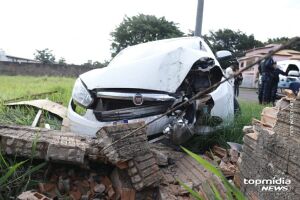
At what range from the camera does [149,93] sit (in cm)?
355

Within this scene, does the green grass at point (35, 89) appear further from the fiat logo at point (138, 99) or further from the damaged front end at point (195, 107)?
the fiat logo at point (138, 99)

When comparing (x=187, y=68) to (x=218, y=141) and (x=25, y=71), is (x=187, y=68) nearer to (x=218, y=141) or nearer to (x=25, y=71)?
(x=218, y=141)

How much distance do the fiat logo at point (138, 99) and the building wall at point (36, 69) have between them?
23972mm

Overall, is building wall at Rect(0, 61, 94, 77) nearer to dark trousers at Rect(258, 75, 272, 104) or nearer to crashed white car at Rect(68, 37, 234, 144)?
dark trousers at Rect(258, 75, 272, 104)

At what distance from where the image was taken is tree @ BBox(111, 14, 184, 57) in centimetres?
4684

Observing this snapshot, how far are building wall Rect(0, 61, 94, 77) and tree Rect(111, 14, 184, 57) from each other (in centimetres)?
1933

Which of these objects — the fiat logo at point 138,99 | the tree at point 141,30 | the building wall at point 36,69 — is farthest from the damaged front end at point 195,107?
the tree at point 141,30

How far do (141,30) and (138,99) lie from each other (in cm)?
4523

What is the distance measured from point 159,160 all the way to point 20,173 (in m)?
1.09

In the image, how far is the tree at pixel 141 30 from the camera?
46844 millimetres

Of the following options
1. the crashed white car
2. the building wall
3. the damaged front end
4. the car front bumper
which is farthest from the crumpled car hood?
the building wall

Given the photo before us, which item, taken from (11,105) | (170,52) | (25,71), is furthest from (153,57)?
(25,71)

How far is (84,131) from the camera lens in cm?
365

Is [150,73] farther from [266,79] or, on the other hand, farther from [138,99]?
[266,79]
